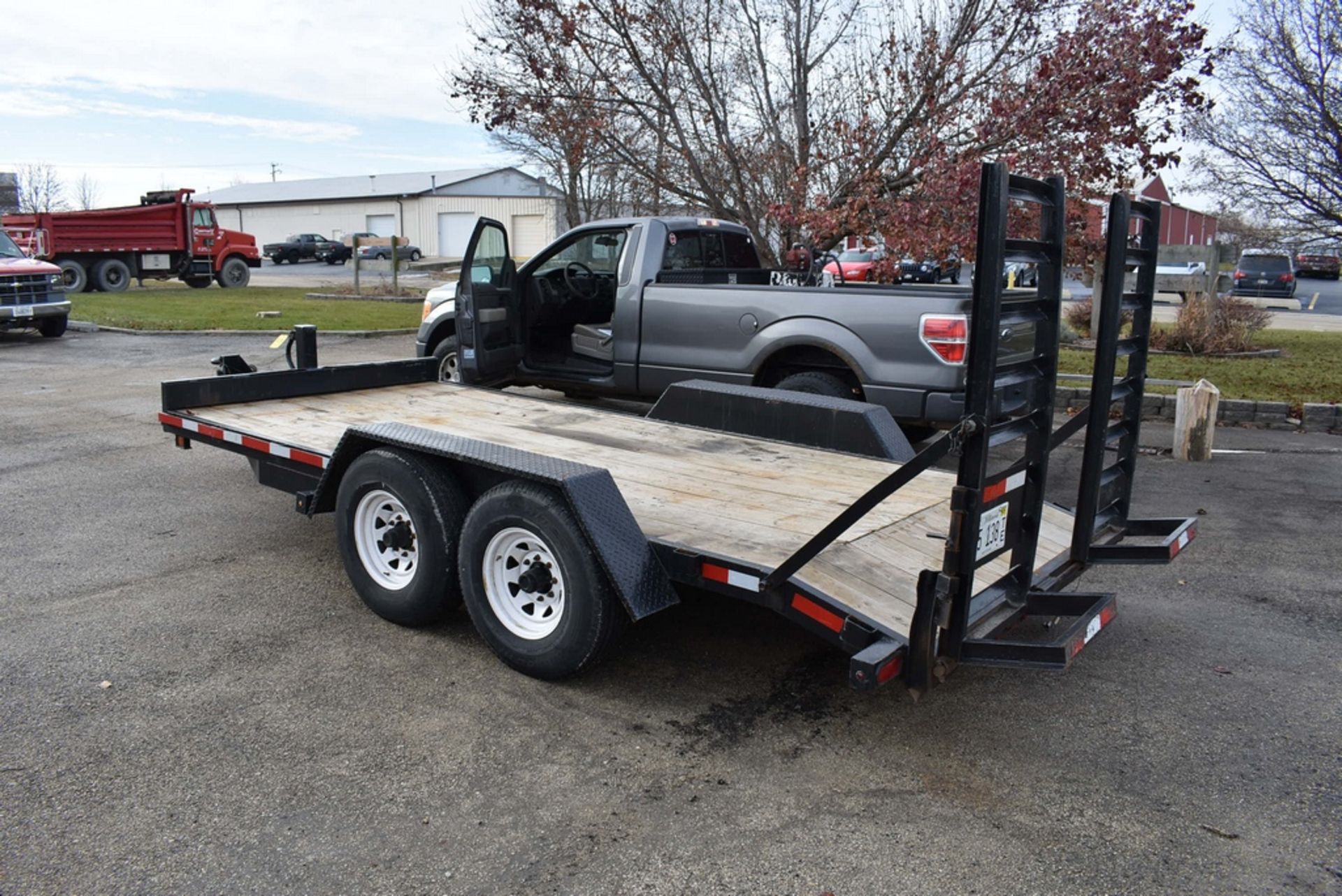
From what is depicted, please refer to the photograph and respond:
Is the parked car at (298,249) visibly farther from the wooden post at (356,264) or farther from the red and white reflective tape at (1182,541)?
the red and white reflective tape at (1182,541)

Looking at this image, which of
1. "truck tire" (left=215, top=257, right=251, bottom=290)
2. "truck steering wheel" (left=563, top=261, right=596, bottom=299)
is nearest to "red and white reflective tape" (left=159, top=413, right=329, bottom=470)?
"truck steering wheel" (left=563, top=261, right=596, bottom=299)

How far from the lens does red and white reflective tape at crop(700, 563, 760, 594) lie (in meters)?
3.67

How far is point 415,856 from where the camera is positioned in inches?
121

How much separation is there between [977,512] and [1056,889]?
1089mm

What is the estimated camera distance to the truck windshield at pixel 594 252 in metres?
8.86

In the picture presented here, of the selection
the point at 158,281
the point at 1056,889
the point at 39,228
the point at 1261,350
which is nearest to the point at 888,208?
the point at 1261,350

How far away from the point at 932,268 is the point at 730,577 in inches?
729

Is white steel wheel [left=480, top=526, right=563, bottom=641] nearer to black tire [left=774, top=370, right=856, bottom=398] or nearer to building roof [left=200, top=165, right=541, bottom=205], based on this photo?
black tire [left=774, top=370, right=856, bottom=398]

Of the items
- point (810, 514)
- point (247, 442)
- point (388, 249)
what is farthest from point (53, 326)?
point (388, 249)

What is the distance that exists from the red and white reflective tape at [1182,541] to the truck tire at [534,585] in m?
2.26

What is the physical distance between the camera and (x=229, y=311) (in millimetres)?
21125

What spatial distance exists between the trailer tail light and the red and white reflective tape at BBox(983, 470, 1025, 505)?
11.2 ft

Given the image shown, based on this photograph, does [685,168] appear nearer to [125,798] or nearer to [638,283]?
[638,283]

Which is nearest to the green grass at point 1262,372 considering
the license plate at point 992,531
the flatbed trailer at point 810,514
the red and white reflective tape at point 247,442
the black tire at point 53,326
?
the flatbed trailer at point 810,514
